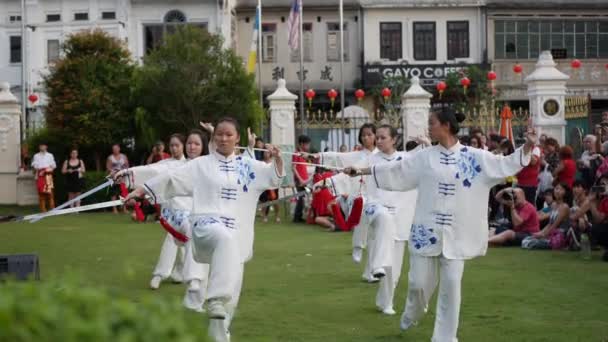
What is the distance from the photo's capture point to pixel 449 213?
8227 mm

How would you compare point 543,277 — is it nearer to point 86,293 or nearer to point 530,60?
point 86,293

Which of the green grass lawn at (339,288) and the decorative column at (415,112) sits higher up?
the decorative column at (415,112)

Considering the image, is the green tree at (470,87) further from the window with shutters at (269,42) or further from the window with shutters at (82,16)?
the window with shutters at (82,16)

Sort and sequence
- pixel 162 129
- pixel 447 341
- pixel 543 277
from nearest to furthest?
1. pixel 447 341
2. pixel 543 277
3. pixel 162 129

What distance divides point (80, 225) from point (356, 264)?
9.30m

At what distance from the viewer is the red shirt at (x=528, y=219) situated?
15711 millimetres

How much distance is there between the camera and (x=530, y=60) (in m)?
42.6

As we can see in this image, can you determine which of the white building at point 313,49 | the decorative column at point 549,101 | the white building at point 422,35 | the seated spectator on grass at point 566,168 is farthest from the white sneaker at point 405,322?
the white building at point 313,49

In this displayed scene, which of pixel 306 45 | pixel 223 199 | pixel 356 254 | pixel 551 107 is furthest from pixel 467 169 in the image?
pixel 306 45

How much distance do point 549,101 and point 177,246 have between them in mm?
12625

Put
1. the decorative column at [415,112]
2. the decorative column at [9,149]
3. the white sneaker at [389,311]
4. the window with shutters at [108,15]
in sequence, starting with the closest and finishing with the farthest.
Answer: the white sneaker at [389,311], the decorative column at [415,112], the decorative column at [9,149], the window with shutters at [108,15]

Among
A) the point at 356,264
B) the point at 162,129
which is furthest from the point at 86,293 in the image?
the point at 162,129

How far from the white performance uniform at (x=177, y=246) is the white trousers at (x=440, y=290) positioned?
83.5 inches

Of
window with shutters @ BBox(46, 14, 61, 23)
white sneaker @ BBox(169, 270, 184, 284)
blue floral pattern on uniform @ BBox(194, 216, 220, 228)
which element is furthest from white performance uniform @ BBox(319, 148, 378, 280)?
window with shutters @ BBox(46, 14, 61, 23)
